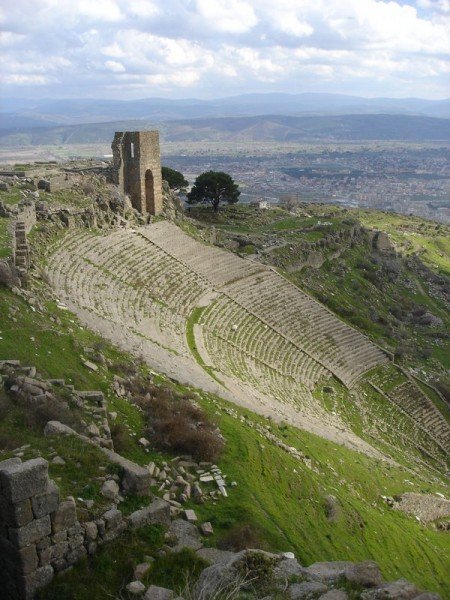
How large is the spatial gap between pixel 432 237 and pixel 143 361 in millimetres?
51764

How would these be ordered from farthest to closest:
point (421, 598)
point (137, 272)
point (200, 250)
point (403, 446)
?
1. point (200, 250)
2. point (137, 272)
3. point (403, 446)
4. point (421, 598)

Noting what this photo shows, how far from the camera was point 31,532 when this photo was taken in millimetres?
7324

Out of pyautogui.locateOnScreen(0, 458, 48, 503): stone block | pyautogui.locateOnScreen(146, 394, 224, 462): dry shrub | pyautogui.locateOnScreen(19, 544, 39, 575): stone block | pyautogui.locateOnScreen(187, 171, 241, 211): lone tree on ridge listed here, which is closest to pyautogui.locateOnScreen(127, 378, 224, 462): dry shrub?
pyautogui.locateOnScreen(146, 394, 224, 462): dry shrub

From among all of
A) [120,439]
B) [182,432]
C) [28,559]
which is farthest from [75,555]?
[182,432]

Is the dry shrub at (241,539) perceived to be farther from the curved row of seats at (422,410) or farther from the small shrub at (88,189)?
the small shrub at (88,189)

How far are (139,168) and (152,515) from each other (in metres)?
28.9

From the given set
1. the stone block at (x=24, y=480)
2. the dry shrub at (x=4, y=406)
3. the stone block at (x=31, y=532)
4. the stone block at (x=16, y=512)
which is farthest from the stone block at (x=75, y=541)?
the dry shrub at (x=4, y=406)

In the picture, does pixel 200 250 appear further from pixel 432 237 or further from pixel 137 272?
pixel 432 237

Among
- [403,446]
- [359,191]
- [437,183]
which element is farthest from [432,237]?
[437,183]

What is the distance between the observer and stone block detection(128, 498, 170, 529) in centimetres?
848

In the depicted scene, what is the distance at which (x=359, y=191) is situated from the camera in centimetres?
14512

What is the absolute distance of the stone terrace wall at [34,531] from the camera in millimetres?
7156

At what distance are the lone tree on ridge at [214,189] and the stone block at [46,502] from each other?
4072 cm

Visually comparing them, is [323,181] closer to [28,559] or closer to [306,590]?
[306,590]
